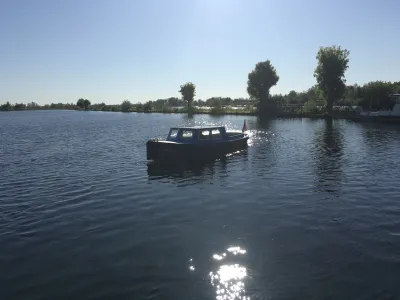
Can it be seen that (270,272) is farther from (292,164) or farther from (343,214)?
(292,164)

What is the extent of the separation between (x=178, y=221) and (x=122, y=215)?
311cm

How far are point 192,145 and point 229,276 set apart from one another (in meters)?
20.4

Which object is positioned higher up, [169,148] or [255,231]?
[169,148]

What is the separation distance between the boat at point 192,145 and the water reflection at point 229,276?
61.1 feet

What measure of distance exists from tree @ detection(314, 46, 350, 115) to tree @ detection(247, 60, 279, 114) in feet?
77.7

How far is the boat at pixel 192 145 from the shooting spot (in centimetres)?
2989

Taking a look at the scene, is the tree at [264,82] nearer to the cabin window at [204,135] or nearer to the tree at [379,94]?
the tree at [379,94]

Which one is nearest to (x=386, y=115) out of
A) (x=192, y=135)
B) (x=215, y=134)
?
(x=215, y=134)

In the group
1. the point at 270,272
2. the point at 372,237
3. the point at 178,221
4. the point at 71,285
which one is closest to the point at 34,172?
the point at 178,221

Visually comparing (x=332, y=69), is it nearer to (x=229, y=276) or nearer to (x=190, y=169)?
(x=190, y=169)

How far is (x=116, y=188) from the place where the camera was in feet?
68.1

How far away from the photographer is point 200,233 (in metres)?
13.5

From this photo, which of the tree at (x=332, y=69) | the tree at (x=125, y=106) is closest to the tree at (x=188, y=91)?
the tree at (x=125, y=106)

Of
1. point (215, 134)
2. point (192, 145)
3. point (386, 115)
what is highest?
point (386, 115)
